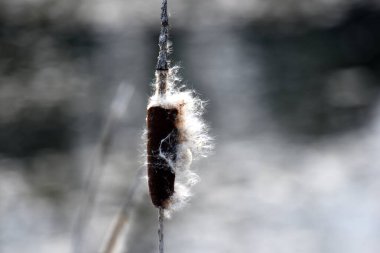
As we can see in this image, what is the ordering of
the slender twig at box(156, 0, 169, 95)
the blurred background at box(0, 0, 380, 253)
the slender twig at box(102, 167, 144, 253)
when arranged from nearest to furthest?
the slender twig at box(156, 0, 169, 95) → the slender twig at box(102, 167, 144, 253) → the blurred background at box(0, 0, 380, 253)

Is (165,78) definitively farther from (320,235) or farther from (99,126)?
(99,126)

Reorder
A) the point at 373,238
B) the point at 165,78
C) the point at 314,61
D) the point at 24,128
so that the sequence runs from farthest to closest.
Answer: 1. the point at 314,61
2. the point at 24,128
3. the point at 373,238
4. the point at 165,78

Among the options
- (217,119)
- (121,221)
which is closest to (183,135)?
(121,221)

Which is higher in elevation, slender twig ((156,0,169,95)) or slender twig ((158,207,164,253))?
slender twig ((156,0,169,95))

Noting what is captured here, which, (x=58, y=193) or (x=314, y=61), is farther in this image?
(x=314, y=61)

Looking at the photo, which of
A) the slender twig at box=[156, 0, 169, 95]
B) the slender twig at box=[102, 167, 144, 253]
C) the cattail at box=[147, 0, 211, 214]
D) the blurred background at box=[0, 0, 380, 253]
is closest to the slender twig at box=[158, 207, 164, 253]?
the cattail at box=[147, 0, 211, 214]

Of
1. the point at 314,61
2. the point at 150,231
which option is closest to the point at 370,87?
the point at 314,61

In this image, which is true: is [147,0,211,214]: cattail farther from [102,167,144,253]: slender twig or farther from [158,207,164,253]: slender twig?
[102,167,144,253]: slender twig

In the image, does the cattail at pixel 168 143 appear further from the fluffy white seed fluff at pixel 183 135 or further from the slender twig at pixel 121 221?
the slender twig at pixel 121 221

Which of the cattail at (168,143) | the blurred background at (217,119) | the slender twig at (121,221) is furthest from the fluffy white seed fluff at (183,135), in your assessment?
the blurred background at (217,119)

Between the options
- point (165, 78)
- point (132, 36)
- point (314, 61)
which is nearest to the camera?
point (165, 78)
